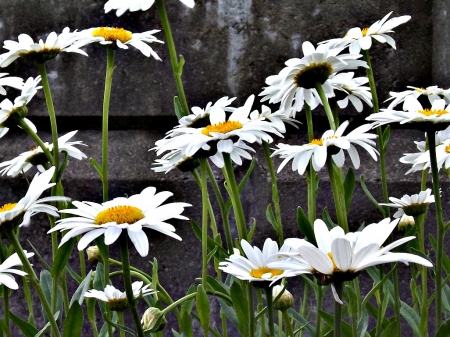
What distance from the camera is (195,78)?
3.12ft

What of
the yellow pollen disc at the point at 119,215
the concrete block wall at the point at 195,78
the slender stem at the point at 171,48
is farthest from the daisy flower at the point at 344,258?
the concrete block wall at the point at 195,78

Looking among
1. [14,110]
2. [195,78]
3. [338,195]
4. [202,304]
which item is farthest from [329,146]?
[195,78]

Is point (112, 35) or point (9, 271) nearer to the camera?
point (9, 271)

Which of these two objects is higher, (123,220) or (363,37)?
(363,37)

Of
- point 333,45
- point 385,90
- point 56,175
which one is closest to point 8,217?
point 56,175

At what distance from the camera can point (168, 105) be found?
950mm

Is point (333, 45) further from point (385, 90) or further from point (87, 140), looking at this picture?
point (87, 140)

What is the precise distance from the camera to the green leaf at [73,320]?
415 millimetres

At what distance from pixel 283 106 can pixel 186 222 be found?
441 millimetres

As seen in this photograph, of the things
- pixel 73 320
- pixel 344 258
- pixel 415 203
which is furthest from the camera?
pixel 415 203

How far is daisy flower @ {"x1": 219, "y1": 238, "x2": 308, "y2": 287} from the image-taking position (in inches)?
15.2

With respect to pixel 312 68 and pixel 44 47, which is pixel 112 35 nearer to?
pixel 44 47

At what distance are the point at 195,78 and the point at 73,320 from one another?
1.90 feet

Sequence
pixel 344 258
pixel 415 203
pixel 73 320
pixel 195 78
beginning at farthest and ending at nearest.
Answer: pixel 195 78
pixel 415 203
pixel 73 320
pixel 344 258
